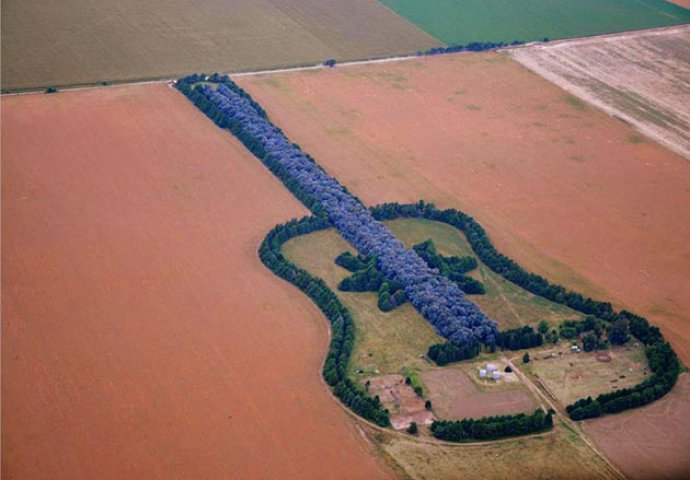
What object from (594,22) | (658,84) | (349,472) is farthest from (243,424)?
(594,22)

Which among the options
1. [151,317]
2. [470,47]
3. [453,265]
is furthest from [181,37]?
[151,317]

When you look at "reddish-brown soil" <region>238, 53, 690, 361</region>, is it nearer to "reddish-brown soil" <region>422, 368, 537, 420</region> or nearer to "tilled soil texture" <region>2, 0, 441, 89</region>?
"tilled soil texture" <region>2, 0, 441, 89</region>

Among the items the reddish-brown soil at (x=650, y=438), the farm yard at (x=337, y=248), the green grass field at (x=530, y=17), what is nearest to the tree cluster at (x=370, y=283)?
the farm yard at (x=337, y=248)

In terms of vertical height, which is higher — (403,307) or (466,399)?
(466,399)

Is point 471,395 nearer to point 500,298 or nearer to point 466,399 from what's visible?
point 466,399

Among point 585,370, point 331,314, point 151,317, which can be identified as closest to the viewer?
point 585,370

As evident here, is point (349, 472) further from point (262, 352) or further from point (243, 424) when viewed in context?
point (262, 352)

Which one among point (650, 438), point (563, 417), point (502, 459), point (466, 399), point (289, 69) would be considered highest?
point (650, 438)
